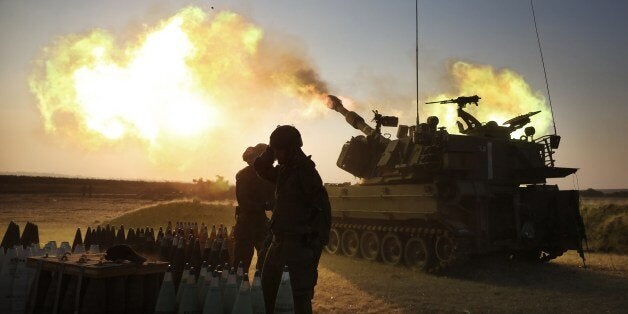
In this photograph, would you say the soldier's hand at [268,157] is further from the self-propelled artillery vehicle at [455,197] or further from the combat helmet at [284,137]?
the self-propelled artillery vehicle at [455,197]

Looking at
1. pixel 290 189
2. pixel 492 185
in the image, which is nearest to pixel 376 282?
pixel 492 185

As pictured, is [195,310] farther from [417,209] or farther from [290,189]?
[417,209]

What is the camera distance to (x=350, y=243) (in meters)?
14.2

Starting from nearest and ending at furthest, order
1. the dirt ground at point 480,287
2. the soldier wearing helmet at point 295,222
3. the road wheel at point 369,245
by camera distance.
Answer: the soldier wearing helmet at point 295,222 < the dirt ground at point 480,287 < the road wheel at point 369,245

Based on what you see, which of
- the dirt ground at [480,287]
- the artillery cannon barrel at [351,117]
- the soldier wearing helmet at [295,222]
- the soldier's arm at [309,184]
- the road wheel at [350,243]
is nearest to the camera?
the soldier wearing helmet at [295,222]

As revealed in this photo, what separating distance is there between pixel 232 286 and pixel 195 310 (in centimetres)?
45

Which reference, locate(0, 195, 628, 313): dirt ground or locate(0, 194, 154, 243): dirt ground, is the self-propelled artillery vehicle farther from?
locate(0, 194, 154, 243): dirt ground

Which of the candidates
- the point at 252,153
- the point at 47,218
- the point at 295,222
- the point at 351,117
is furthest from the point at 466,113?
the point at 47,218

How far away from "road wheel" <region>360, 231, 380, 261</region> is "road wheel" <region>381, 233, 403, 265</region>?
31cm

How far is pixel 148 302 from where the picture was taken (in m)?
4.34

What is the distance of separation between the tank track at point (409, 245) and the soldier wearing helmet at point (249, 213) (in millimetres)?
5348

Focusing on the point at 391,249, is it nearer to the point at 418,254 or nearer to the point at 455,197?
the point at 418,254

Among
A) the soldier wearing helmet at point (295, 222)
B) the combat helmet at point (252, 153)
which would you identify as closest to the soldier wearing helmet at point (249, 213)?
the combat helmet at point (252, 153)

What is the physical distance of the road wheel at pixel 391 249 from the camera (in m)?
12.3
